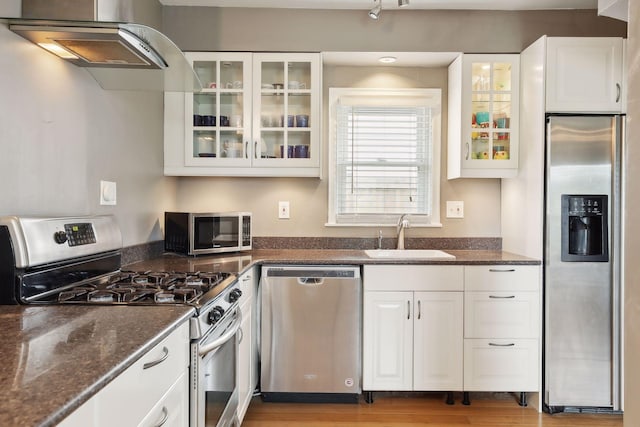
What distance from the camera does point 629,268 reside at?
533mm

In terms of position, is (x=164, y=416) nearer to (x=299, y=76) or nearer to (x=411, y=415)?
(x=411, y=415)

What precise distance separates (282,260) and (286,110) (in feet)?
3.23

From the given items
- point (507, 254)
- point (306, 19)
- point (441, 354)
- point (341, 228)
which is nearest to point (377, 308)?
point (441, 354)

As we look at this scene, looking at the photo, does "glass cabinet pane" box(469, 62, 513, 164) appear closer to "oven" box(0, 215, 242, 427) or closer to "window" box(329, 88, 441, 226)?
"window" box(329, 88, 441, 226)

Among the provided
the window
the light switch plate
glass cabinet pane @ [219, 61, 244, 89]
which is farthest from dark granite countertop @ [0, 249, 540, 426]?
the window

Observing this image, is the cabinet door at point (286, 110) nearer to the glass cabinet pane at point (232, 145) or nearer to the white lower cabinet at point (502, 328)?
the glass cabinet pane at point (232, 145)

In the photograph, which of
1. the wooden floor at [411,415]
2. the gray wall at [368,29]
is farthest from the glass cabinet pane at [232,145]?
the wooden floor at [411,415]

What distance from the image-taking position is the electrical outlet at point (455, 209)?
118 inches

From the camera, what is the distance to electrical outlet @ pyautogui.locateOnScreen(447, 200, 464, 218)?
9.81 feet

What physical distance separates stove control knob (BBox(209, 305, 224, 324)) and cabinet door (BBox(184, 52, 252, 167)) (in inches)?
54.8

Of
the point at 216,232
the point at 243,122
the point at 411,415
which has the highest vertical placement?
the point at 243,122

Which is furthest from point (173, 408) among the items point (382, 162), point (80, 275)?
point (382, 162)

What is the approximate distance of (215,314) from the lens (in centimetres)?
140

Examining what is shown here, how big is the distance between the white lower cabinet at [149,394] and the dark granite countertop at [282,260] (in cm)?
82
